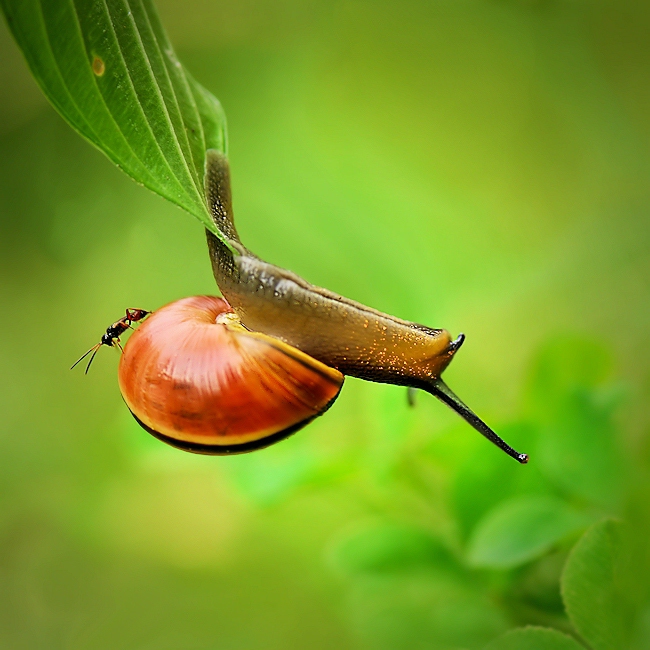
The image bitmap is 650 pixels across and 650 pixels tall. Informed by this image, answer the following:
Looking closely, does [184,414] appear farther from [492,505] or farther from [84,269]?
[84,269]

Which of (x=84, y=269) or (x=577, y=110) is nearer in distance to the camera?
(x=577, y=110)

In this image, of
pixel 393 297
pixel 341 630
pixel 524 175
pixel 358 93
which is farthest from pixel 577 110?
pixel 341 630

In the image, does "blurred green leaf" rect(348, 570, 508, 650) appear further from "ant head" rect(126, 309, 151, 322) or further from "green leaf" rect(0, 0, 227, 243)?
"green leaf" rect(0, 0, 227, 243)

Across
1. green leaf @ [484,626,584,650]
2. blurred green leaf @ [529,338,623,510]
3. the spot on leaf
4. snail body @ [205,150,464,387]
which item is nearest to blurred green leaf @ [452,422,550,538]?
blurred green leaf @ [529,338,623,510]

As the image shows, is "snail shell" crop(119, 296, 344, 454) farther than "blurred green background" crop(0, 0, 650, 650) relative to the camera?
No

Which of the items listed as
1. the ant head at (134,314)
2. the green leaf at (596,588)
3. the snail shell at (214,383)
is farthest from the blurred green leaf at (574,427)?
the ant head at (134,314)
